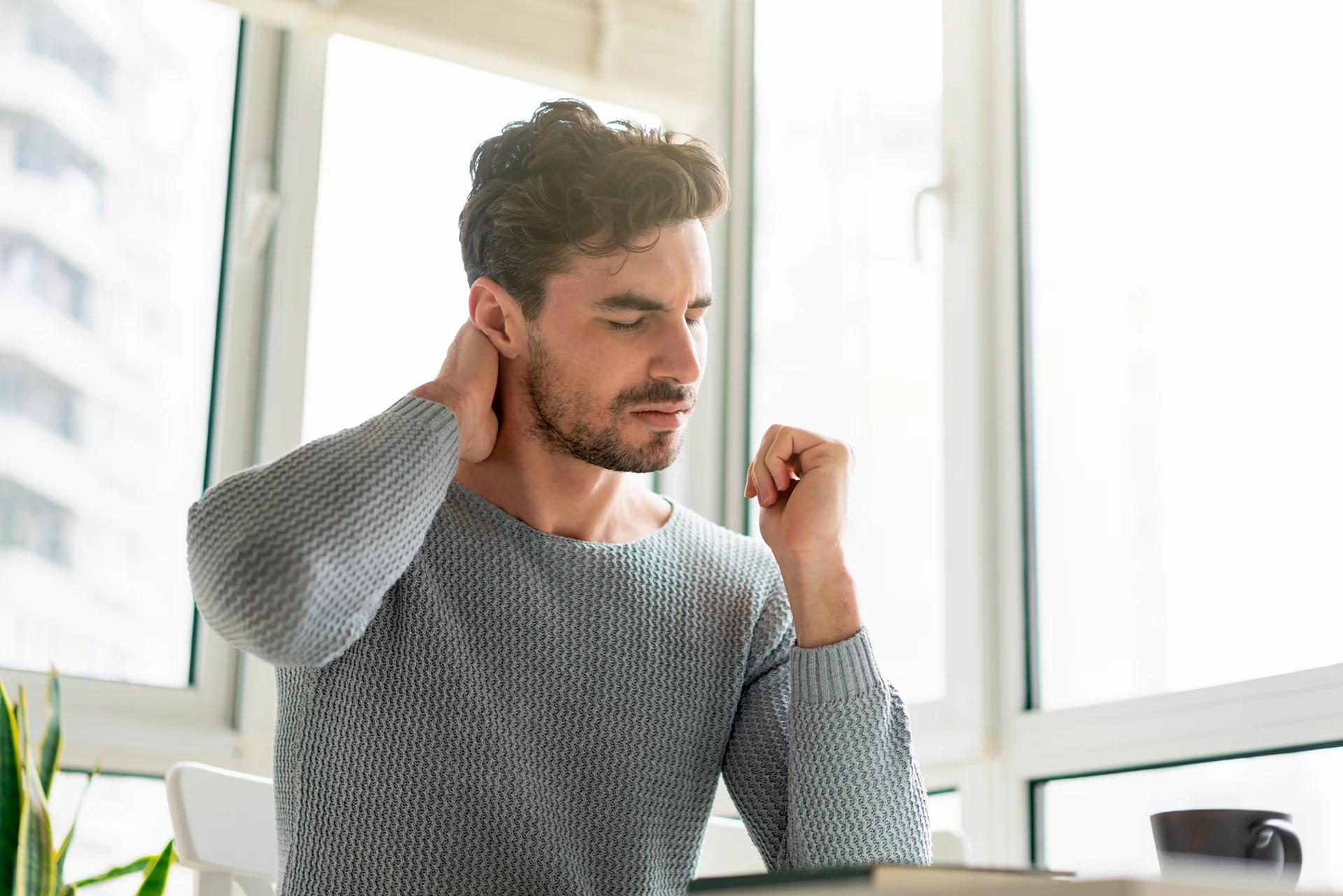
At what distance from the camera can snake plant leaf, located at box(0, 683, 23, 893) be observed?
1.62 meters

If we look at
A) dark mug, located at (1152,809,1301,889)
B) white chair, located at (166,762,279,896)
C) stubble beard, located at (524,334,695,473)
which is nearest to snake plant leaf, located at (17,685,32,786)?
white chair, located at (166,762,279,896)

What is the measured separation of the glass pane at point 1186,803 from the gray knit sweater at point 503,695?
31 centimetres

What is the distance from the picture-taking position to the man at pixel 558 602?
1104 millimetres

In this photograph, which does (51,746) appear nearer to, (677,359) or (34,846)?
(34,846)

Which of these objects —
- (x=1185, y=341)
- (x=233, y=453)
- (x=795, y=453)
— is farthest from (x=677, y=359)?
(x=233, y=453)

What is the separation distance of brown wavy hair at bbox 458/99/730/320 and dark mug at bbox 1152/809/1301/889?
73cm

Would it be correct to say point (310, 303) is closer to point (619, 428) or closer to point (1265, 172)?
point (619, 428)

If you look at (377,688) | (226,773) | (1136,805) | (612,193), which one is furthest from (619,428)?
(1136,805)

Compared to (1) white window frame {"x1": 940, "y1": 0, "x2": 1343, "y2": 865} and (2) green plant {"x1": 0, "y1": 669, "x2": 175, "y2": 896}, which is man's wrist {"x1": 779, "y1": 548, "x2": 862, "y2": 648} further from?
(2) green plant {"x1": 0, "y1": 669, "x2": 175, "y2": 896}

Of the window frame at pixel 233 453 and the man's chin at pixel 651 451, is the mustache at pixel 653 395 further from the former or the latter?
the window frame at pixel 233 453

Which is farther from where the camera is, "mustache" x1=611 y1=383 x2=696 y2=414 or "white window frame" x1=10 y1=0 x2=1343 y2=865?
"white window frame" x1=10 y1=0 x2=1343 y2=865

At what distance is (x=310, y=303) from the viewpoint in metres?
2.34

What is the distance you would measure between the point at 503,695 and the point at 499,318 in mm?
393

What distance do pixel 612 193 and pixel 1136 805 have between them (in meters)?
0.99
